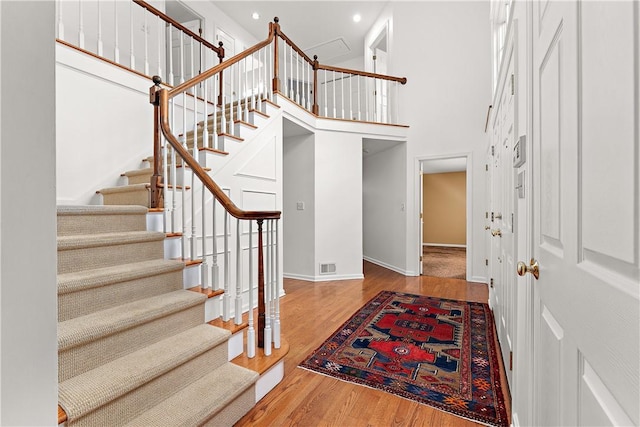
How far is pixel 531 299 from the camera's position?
3.85 ft

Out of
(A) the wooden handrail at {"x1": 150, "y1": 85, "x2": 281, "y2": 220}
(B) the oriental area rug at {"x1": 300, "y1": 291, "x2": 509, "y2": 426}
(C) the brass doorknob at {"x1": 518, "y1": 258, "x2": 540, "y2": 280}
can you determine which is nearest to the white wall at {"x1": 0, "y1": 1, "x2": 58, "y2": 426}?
(C) the brass doorknob at {"x1": 518, "y1": 258, "x2": 540, "y2": 280}

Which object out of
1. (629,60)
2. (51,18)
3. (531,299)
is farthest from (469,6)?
(51,18)

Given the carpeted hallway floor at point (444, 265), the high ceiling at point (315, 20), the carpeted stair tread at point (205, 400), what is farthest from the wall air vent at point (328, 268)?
the high ceiling at point (315, 20)

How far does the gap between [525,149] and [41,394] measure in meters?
Answer: 1.54

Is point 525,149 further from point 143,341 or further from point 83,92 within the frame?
point 83,92

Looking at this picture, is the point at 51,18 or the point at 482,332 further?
the point at 482,332

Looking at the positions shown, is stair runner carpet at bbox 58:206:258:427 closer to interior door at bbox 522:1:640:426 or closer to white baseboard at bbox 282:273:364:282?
interior door at bbox 522:1:640:426

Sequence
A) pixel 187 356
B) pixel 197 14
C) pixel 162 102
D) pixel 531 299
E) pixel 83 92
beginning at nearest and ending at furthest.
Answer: pixel 531 299 → pixel 187 356 → pixel 162 102 → pixel 83 92 → pixel 197 14

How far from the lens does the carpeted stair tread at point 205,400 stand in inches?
53.3

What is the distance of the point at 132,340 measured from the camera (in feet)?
5.09

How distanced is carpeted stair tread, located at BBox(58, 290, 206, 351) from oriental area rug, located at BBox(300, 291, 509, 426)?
0.96 meters

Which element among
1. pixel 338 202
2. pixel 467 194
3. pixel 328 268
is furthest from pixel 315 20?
pixel 328 268

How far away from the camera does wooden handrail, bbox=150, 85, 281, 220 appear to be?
1.87 meters

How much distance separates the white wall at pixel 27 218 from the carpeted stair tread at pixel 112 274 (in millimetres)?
1317
